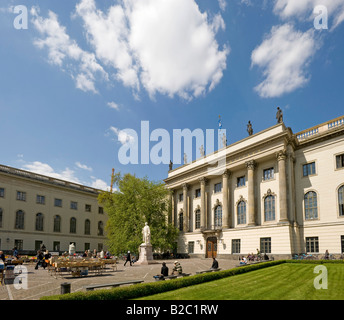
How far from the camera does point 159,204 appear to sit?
49188 millimetres

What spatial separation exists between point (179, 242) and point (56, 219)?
22.1 metres

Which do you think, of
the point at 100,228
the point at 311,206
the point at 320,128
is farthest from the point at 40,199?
the point at 320,128

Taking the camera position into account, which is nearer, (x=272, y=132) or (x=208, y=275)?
(x=208, y=275)

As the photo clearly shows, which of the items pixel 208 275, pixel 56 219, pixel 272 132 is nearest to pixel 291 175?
pixel 272 132

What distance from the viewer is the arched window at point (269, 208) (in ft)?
127

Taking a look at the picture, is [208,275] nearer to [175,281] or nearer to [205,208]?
[175,281]

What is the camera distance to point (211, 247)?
45.6 meters

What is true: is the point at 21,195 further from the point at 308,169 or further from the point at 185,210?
the point at 308,169

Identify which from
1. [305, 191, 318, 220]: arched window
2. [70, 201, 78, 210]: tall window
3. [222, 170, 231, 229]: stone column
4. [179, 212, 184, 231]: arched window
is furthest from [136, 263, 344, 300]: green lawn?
[70, 201, 78, 210]: tall window

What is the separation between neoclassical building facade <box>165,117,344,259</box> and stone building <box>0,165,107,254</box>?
20.5m

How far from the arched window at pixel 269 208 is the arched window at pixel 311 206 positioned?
13.0ft

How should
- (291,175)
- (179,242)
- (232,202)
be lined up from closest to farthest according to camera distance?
(291,175) < (232,202) < (179,242)

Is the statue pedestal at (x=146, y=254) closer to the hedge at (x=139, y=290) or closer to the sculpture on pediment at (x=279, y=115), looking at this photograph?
the hedge at (x=139, y=290)

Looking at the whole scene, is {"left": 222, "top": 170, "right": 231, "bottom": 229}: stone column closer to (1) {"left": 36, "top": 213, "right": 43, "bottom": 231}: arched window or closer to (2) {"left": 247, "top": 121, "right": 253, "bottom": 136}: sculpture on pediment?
(2) {"left": 247, "top": 121, "right": 253, "bottom": 136}: sculpture on pediment
